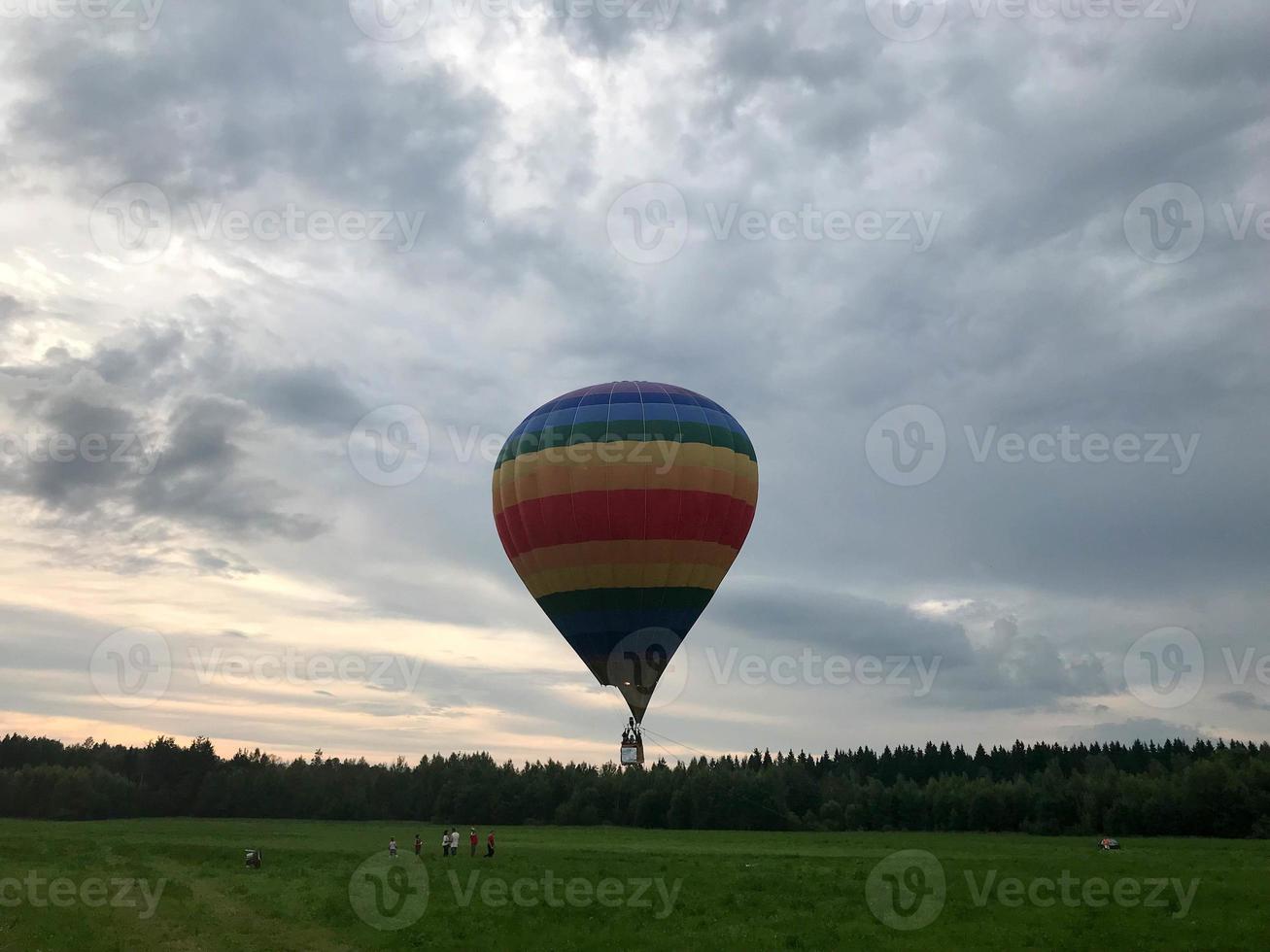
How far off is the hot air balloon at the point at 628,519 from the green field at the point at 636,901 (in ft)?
30.8

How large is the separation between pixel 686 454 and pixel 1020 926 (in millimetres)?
24303

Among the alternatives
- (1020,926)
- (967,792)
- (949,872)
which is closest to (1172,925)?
(1020,926)

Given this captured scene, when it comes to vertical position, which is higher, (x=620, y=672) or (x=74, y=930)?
(x=620, y=672)

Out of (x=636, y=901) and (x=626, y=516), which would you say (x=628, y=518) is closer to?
(x=626, y=516)

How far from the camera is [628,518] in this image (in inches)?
1893

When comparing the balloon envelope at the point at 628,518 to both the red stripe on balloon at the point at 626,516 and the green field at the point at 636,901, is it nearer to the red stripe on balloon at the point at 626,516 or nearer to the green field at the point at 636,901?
the red stripe on balloon at the point at 626,516

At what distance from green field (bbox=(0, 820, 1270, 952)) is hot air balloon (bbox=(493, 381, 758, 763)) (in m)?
9.39

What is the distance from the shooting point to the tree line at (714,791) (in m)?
70.8

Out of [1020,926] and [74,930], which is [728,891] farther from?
[74,930]

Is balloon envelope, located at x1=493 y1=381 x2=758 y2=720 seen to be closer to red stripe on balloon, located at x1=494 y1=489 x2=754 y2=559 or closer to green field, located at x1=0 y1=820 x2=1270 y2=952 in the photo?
red stripe on balloon, located at x1=494 y1=489 x2=754 y2=559

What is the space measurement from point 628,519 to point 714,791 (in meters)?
52.0

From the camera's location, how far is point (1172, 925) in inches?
1186

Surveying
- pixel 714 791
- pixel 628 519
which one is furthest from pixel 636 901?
pixel 714 791

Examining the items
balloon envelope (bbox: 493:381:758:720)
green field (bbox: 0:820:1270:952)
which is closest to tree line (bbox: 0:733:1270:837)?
green field (bbox: 0:820:1270:952)
